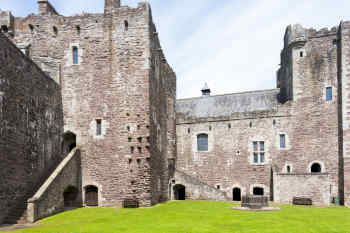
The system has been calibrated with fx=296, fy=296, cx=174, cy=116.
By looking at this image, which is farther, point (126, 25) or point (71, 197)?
point (126, 25)

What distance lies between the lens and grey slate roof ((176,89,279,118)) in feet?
97.3

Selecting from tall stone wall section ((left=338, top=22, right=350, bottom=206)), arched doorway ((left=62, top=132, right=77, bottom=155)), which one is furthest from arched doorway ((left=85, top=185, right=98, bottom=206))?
tall stone wall section ((left=338, top=22, right=350, bottom=206))

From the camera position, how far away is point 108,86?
68.3 feet

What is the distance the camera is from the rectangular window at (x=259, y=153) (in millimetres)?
26828

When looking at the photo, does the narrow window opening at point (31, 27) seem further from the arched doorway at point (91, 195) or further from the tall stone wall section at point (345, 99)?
the tall stone wall section at point (345, 99)

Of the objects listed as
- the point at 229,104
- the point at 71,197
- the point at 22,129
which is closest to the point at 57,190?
the point at 71,197

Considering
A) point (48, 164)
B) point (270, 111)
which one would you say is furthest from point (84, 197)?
point (270, 111)

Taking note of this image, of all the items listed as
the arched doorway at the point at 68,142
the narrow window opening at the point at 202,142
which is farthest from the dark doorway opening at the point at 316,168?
the arched doorway at the point at 68,142

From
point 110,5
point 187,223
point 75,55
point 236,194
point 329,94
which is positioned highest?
point 110,5

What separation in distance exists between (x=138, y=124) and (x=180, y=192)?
1091cm

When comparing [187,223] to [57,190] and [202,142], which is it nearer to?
[57,190]

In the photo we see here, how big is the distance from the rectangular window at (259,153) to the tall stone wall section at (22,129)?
1697 centimetres

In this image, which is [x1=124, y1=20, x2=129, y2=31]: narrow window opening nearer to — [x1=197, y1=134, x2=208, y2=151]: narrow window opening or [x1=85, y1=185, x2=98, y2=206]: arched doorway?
[x1=85, y1=185, x2=98, y2=206]: arched doorway

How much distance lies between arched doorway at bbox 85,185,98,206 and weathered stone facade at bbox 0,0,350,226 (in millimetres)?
75
